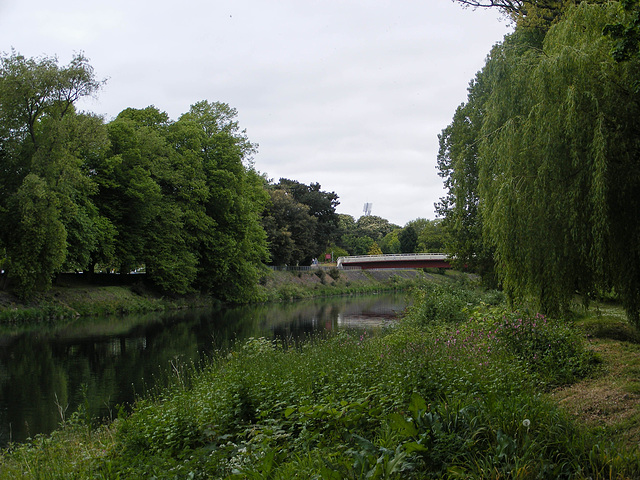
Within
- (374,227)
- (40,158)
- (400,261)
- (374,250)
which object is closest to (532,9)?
(40,158)

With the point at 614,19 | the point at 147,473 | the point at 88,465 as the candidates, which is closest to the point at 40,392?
the point at 88,465

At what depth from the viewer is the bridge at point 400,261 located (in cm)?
5194

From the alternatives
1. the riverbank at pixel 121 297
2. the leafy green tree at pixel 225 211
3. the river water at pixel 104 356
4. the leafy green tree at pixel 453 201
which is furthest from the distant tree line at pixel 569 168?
the leafy green tree at pixel 225 211

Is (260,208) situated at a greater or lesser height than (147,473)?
greater

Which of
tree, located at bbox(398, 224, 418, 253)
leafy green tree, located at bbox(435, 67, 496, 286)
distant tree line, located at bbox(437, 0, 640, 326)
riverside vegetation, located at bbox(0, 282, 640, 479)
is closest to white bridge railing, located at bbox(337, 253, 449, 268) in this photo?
leafy green tree, located at bbox(435, 67, 496, 286)

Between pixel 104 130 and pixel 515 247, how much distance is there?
2428 cm

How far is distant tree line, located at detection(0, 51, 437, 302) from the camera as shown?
2480 centimetres

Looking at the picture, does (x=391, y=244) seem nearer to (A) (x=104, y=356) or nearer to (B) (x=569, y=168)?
(A) (x=104, y=356)

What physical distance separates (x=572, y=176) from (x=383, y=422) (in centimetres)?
504

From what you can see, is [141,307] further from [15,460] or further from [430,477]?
[430,477]

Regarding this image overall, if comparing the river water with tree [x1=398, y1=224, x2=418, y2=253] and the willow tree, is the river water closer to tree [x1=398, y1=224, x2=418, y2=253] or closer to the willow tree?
the willow tree

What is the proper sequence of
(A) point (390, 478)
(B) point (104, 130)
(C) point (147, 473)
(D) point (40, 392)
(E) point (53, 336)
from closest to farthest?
(A) point (390, 478), (C) point (147, 473), (D) point (40, 392), (E) point (53, 336), (B) point (104, 130)

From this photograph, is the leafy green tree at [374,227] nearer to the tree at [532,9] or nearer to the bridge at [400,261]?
the bridge at [400,261]

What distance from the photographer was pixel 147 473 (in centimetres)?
535
